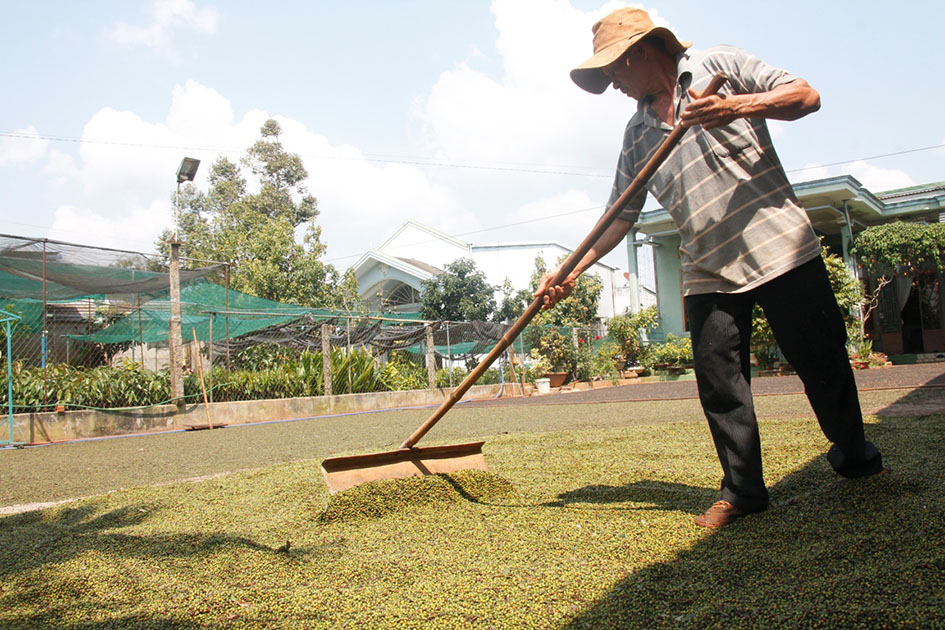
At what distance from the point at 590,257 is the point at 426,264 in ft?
66.6

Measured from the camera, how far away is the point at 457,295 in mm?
19125

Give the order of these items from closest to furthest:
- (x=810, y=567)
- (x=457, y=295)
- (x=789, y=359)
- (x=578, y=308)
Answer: (x=810, y=567) < (x=789, y=359) < (x=578, y=308) < (x=457, y=295)

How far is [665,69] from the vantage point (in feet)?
6.80

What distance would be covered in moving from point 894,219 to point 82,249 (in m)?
14.9

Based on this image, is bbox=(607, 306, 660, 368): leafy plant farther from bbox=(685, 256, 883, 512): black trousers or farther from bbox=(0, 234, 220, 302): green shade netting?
bbox=(685, 256, 883, 512): black trousers

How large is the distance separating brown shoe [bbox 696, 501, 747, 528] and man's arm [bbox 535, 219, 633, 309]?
0.84m

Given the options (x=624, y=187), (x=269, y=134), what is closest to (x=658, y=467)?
(x=624, y=187)

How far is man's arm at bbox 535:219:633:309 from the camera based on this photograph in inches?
90.0

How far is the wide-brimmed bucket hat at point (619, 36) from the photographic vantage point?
1.97 meters

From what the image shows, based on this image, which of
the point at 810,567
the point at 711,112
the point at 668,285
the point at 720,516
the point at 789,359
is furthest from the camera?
the point at 668,285

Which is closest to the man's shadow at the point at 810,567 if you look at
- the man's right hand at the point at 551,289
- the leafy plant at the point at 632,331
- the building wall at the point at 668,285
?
the man's right hand at the point at 551,289

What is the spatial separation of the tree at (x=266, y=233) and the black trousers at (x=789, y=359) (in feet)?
54.4

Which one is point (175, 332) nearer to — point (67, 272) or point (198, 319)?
point (67, 272)

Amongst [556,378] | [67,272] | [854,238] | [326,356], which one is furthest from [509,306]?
[67,272]
